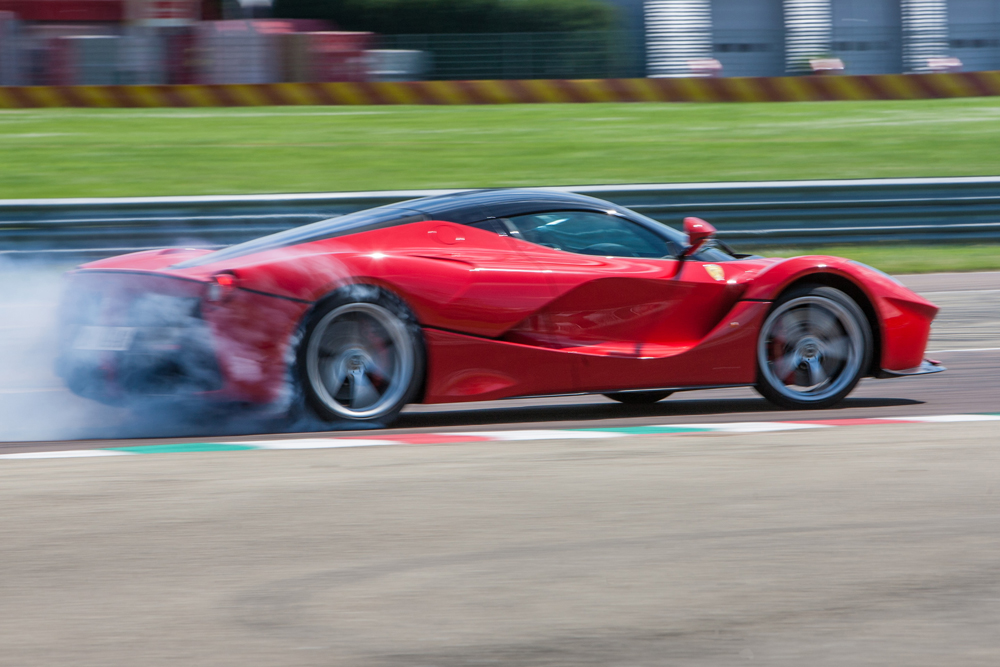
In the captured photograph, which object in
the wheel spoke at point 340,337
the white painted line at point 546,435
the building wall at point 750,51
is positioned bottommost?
the white painted line at point 546,435

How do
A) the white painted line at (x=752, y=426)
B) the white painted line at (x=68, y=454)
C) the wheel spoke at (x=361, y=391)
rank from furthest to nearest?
the wheel spoke at (x=361, y=391), the white painted line at (x=752, y=426), the white painted line at (x=68, y=454)

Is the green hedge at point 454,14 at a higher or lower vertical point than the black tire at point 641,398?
higher

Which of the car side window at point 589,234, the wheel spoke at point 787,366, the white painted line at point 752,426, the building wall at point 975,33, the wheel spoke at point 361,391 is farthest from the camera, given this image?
the building wall at point 975,33

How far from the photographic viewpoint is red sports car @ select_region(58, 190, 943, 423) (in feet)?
17.5

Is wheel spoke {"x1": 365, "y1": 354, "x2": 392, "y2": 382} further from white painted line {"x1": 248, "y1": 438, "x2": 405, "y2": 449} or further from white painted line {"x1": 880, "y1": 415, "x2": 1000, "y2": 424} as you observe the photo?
white painted line {"x1": 880, "y1": 415, "x2": 1000, "y2": 424}

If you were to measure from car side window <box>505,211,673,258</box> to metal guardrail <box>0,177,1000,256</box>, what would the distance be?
5.25m

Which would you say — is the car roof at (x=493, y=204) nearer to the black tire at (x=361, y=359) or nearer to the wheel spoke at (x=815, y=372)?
the black tire at (x=361, y=359)

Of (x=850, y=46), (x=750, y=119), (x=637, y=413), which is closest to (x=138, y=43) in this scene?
(x=750, y=119)

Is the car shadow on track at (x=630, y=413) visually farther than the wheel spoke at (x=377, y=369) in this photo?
Yes

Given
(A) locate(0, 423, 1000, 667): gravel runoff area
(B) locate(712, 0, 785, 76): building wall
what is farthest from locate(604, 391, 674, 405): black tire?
(B) locate(712, 0, 785, 76): building wall

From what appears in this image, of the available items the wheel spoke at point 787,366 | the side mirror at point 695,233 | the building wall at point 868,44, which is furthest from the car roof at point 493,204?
the building wall at point 868,44

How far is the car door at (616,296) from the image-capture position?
5.71 metres

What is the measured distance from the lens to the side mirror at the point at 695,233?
5.94 m

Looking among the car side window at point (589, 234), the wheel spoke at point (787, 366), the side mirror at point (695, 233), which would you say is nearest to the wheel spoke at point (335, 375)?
the car side window at point (589, 234)
